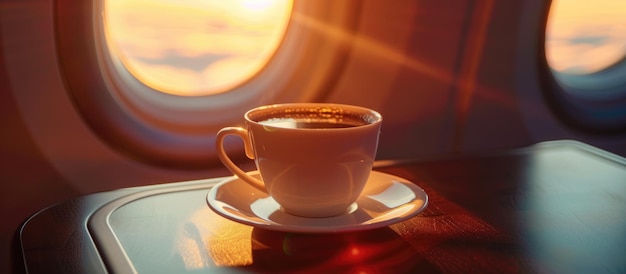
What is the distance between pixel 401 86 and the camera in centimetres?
119

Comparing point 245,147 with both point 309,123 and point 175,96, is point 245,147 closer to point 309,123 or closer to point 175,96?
point 309,123

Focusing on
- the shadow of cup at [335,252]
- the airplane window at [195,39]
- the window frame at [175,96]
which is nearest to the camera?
the shadow of cup at [335,252]

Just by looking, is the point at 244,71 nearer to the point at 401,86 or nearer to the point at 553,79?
the point at 401,86

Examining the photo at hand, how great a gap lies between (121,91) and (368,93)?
0.44 meters

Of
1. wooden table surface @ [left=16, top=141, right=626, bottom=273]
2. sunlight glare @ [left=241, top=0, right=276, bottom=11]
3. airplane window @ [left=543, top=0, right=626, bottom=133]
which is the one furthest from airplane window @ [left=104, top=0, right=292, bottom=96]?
airplane window @ [left=543, top=0, right=626, bottom=133]

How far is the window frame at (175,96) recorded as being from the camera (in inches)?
35.8

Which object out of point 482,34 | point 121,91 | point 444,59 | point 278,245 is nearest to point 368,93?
point 444,59

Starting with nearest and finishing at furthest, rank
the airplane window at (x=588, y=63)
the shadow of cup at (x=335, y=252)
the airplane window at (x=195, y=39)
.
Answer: the shadow of cup at (x=335, y=252)
the airplane window at (x=195, y=39)
the airplane window at (x=588, y=63)

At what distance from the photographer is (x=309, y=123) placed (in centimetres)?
56

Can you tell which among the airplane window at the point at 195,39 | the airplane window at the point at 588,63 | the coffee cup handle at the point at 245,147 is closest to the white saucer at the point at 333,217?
the coffee cup handle at the point at 245,147

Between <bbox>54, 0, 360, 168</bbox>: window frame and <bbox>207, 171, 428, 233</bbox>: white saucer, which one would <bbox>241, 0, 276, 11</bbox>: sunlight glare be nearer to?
<bbox>54, 0, 360, 168</bbox>: window frame

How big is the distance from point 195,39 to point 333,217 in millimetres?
718

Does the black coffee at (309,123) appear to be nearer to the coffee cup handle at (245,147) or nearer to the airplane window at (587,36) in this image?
the coffee cup handle at (245,147)

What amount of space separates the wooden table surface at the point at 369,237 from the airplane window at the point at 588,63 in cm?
74
